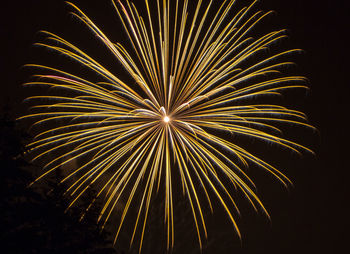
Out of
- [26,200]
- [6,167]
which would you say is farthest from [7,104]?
[26,200]

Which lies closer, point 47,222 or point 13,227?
point 13,227

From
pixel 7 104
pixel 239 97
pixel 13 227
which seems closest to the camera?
pixel 13 227

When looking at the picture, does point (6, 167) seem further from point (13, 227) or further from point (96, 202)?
point (96, 202)

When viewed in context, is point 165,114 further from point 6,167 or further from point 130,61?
point 6,167

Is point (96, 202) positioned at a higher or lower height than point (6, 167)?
lower

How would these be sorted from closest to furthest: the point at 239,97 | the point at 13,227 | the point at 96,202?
the point at 13,227, the point at 239,97, the point at 96,202

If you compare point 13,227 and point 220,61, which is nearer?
point 13,227

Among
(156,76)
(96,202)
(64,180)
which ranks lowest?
(96,202)

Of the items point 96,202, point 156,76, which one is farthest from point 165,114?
point 96,202

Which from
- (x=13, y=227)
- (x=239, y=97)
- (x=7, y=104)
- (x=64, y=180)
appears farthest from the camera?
(x=64, y=180)
